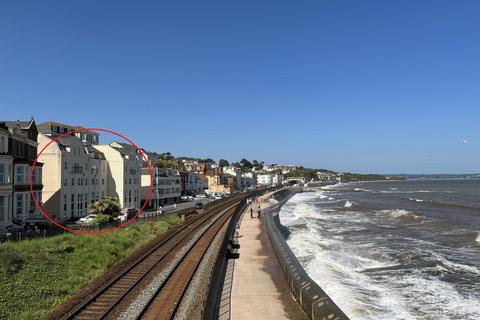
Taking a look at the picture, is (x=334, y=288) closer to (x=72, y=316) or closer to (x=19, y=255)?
(x=72, y=316)

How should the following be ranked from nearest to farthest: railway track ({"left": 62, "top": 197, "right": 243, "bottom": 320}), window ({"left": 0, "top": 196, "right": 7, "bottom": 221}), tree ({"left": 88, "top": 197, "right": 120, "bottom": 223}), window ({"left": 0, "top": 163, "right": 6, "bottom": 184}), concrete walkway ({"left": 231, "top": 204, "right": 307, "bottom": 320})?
concrete walkway ({"left": 231, "top": 204, "right": 307, "bottom": 320}), railway track ({"left": 62, "top": 197, "right": 243, "bottom": 320}), window ({"left": 0, "top": 163, "right": 6, "bottom": 184}), window ({"left": 0, "top": 196, "right": 7, "bottom": 221}), tree ({"left": 88, "top": 197, "right": 120, "bottom": 223})

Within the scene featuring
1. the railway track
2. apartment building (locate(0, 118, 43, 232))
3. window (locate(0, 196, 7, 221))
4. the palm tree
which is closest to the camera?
the railway track

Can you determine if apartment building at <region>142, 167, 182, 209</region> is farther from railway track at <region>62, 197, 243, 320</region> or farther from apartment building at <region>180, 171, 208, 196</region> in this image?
railway track at <region>62, 197, 243, 320</region>

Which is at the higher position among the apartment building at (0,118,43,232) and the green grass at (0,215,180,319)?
the apartment building at (0,118,43,232)

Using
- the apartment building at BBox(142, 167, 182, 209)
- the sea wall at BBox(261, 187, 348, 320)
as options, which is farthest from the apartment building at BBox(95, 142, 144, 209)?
the sea wall at BBox(261, 187, 348, 320)

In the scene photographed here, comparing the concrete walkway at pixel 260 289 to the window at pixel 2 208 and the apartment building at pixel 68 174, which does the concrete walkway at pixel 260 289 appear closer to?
the window at pixel 2 208

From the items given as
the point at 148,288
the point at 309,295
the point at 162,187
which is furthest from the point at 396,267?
the point at 162,187

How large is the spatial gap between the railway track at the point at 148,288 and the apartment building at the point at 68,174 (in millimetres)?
23065

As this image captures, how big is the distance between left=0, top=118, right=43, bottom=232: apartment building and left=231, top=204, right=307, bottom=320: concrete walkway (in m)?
16.8

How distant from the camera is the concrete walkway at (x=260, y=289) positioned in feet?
42.1

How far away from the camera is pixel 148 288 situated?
52.4ft

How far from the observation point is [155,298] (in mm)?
14766

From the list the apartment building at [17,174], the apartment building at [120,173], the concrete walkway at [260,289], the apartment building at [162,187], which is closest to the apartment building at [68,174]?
the apartment building at [120,173]

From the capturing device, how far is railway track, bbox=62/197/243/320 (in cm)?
1334
